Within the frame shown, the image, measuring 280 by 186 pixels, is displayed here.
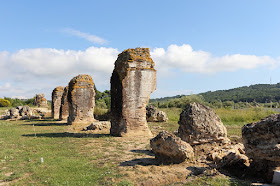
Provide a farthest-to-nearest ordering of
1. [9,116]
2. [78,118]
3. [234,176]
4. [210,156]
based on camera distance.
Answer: [9,116], [78,118], [210,156], [234,176]

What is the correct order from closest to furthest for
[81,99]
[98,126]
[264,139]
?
1. [264,139]
2. [98,126]
3. [81,99]

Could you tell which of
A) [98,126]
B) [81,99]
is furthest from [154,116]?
[98,126]

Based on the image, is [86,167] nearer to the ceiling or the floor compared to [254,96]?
nearer to the floor

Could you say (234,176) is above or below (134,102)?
below

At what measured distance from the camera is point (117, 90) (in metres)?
11.3

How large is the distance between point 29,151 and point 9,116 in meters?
18.8

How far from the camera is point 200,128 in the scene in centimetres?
678

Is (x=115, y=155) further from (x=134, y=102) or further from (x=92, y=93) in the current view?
(x=92, y=93)

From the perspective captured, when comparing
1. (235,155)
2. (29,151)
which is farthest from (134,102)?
(235,155)

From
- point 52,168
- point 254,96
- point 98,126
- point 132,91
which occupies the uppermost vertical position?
point 254,96

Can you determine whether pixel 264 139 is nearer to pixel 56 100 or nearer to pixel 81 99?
pixel 81 99

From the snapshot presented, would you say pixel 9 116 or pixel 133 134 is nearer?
pixel 133 134

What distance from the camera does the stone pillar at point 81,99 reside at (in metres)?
16.5

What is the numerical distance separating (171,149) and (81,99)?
12.1 meters
